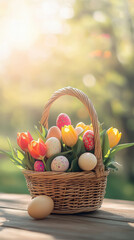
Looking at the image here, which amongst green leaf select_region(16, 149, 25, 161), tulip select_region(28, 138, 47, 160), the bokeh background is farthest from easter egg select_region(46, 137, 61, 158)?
the bokeh background

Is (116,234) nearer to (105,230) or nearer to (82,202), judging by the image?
(105,230)

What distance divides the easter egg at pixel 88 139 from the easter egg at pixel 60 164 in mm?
90

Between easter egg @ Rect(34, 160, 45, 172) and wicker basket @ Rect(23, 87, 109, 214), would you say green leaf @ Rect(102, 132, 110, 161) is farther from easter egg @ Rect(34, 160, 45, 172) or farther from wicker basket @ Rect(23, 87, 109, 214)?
easter egg @ Rect(34, 160, 45, 172)

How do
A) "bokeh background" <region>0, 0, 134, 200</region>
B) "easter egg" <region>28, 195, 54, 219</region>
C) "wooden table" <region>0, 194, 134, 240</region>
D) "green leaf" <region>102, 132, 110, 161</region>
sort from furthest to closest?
"bokeh background" <region>0, 0, 134, 200</region> → "green leaf" <region>102, 132, 110, 161</region> → "easter egg" <region>28, 195, 54, 219</region> → "wooden table" <region>0, 194, 134, 240</region>

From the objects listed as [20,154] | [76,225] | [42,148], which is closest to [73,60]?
[20,154]

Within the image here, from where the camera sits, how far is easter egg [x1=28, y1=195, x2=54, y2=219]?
3.08 ft

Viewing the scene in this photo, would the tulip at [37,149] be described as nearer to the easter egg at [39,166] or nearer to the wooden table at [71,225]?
the easter egg at [39,166]

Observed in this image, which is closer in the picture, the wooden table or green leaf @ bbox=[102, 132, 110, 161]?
the wooden table

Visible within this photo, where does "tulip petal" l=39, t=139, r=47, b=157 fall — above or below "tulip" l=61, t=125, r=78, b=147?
below

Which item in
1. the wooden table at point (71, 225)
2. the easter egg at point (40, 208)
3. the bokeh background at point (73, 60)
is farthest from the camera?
the bokeh background at point (73, 60)

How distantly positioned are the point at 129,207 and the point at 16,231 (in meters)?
0.49

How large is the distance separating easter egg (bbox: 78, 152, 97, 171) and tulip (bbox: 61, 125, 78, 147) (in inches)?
2.3

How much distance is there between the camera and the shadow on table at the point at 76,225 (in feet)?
2.61

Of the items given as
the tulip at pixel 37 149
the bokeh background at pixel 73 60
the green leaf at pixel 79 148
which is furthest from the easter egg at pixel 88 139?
the bokeh background at pixel 73 60
